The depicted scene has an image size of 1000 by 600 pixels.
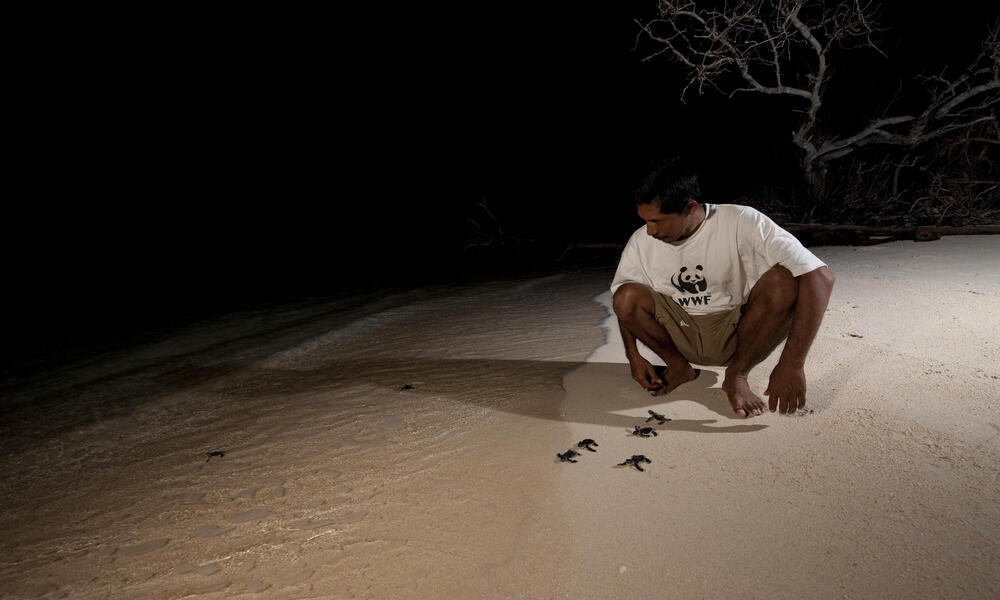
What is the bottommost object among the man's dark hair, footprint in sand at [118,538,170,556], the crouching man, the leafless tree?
footprint in sand at [118,538,170,556]

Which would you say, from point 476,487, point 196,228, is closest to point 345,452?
point 476,487

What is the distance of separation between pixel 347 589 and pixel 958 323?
3575 millimetres

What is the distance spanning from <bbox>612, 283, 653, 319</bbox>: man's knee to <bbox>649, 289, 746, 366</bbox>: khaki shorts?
4 centimetres

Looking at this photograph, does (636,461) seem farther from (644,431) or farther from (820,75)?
(820,75)

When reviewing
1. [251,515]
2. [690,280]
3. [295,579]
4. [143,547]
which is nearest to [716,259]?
[690,280]

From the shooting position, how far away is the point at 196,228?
2283 centimetres

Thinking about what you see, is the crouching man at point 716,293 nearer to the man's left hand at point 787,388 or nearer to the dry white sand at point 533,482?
the man's left hand at point 787,388

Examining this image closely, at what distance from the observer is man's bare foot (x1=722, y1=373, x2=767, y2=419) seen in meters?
2.32

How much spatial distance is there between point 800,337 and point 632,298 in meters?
0.71

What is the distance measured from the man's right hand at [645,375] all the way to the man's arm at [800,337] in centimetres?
52

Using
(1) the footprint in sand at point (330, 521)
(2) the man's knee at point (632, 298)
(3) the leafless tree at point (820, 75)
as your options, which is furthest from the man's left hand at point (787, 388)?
(3) the leafless tree at point (820, 75)

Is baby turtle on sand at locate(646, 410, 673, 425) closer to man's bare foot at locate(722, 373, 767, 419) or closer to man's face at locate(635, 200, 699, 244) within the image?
man's bare foot at locate(722, 373, 767, 419)

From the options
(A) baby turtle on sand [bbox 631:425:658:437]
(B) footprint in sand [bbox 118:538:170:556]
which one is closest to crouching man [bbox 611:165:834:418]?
(A) baby turtle on sand [bbox 631:425:658:437]

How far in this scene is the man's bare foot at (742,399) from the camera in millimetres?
2319
